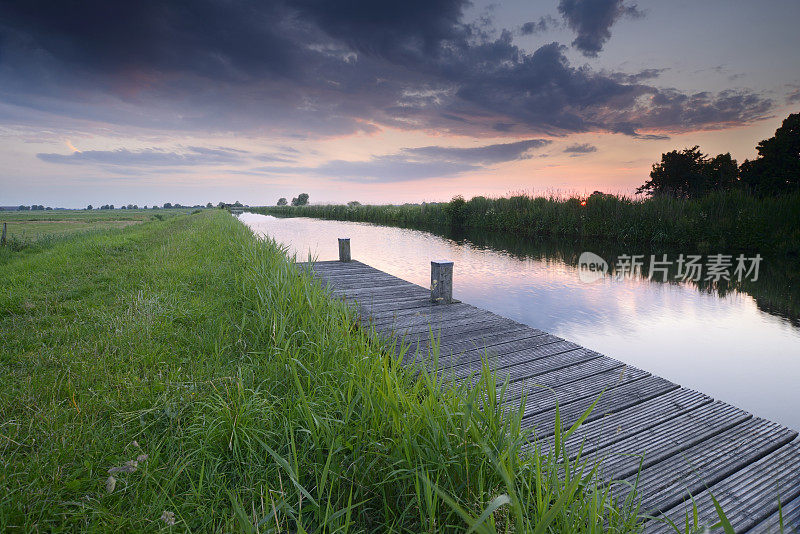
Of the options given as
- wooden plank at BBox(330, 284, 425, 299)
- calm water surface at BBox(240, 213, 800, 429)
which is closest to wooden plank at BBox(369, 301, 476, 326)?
wooden plank at BBox(330, 284, 425, 299)

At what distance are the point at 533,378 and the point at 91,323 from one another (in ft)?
15.1

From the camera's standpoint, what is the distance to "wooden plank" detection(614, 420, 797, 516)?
2016mm

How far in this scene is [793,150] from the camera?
23.1 m

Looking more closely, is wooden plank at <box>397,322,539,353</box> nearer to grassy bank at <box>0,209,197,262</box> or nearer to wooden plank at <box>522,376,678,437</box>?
wooden plank at <box>522,376,678,437</box>

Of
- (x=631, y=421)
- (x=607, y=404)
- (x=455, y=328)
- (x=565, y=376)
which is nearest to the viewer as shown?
(x=631, y=421)

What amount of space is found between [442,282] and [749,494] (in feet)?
13.4

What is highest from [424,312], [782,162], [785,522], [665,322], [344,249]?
[782,162]

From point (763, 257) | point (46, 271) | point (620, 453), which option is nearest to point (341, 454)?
point (620, 453)

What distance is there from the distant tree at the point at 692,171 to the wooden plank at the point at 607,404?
36500 millimetres

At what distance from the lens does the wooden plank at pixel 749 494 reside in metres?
1.87

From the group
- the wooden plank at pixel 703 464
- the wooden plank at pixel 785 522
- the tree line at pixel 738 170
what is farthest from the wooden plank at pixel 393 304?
the tree line at pixel 738 170

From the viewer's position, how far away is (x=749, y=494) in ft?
6.66

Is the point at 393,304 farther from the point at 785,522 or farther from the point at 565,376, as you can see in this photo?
the point at 785,522

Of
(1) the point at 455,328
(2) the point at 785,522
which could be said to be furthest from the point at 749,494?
(1) the point at 455,328
